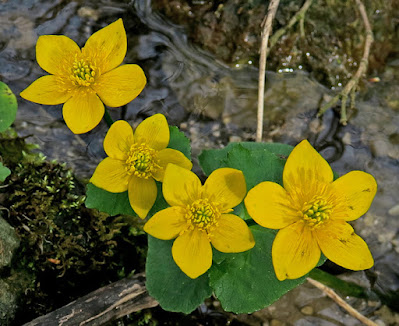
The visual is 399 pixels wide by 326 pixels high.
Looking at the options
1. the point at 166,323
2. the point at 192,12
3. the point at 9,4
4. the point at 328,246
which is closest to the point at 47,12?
the point at 9,4

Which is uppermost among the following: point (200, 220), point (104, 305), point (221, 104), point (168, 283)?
point (200, 220)

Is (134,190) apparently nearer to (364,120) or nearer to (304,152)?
(304,152)

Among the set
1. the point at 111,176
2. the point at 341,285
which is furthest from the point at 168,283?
the point at 341,285

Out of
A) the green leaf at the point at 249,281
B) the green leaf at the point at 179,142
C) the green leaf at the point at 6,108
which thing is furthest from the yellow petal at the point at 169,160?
the green leaf at the point at 6,108

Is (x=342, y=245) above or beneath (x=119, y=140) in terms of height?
beneath

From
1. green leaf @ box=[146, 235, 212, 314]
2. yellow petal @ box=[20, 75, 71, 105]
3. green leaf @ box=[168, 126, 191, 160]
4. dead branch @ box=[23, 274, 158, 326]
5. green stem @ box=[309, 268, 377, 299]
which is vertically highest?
yellow petal @ box=[20, 75, 71, 105]

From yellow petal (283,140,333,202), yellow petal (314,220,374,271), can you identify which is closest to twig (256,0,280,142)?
yellow petal (283,140,333,202)

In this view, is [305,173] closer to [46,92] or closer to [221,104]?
[46,92]

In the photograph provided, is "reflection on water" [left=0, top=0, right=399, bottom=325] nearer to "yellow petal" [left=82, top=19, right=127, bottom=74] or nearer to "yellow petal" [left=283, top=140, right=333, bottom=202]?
"yellow petal" [left=82, top=19, right=127, bottom=74]
